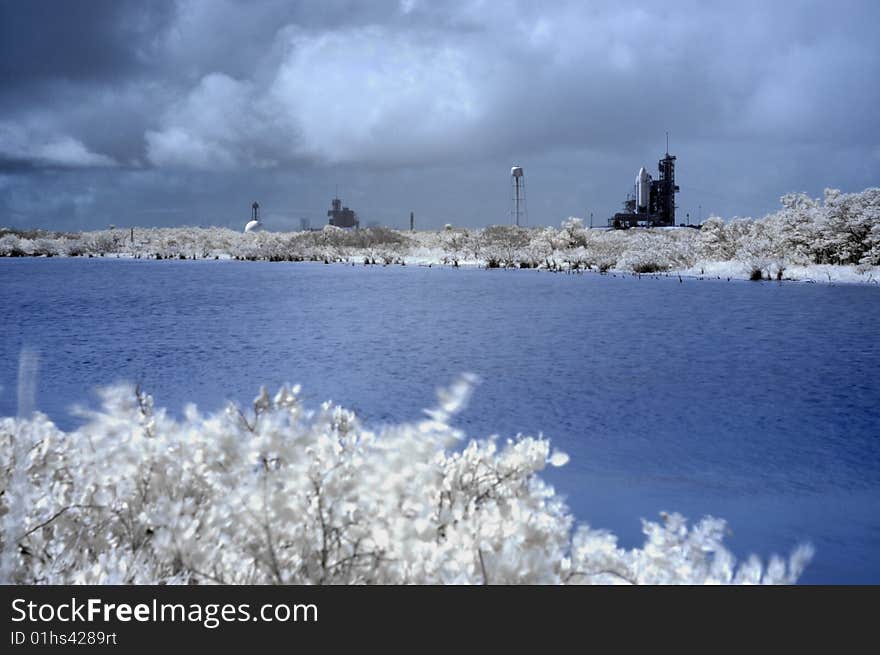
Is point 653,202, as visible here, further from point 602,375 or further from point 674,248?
point 602,375

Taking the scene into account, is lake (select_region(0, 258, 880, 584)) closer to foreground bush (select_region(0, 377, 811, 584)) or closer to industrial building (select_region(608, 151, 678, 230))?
foreground bush (select_region(0, 377, 811, 584))

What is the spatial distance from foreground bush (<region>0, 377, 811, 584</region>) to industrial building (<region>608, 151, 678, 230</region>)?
215ft

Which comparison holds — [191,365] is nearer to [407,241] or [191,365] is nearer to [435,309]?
[435,309]

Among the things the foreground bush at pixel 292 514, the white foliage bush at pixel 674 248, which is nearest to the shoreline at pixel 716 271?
the white foliage bush at pixel 674 248

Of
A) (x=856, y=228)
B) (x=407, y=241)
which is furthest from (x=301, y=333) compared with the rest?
(x=407, y=241)

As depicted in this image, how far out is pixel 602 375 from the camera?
10.1 m

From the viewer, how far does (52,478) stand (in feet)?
12.2

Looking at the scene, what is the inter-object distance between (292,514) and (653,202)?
68.5 m

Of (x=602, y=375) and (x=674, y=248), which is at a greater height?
(x=674, y=248)

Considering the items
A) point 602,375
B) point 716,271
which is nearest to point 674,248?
point 716,271

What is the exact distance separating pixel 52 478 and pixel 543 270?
34402 mm

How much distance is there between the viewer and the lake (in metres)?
5.39

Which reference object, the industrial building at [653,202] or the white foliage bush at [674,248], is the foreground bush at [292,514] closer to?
the white foliage bush at [674,248]
